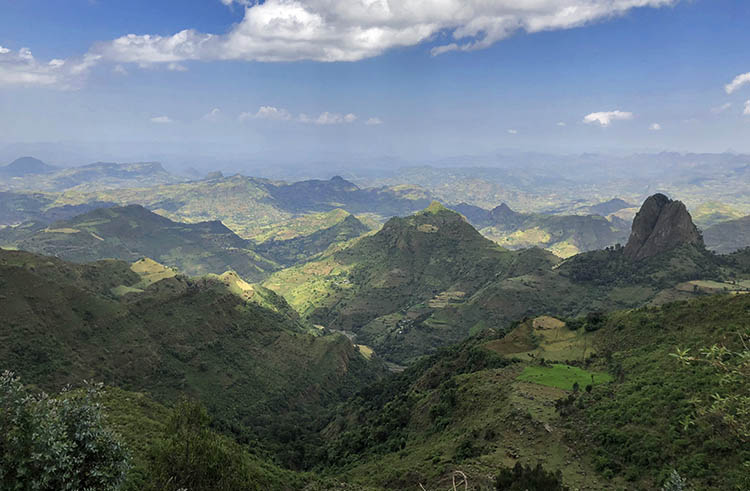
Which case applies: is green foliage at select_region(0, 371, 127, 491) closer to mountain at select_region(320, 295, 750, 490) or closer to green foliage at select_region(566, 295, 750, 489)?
green foliage at select_region(566, 295, 750, 489)

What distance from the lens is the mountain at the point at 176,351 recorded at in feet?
265

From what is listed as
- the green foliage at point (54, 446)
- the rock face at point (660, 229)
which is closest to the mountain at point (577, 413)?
the green foliage at point (54, 446)

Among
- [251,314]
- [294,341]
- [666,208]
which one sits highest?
[666,208]

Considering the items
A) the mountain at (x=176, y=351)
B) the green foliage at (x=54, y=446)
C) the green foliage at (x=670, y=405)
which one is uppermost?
the green foliage at (x=54, y=446)

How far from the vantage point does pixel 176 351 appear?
102 metres

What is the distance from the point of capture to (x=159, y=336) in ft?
341

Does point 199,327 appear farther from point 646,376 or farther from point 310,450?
point 646,376

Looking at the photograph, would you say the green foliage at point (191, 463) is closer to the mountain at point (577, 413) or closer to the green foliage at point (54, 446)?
the green foliage at point (54, 446)

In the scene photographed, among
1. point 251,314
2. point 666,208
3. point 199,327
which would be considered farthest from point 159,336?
point 666,208

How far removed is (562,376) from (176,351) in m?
88.8

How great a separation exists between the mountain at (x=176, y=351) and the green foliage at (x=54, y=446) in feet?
171

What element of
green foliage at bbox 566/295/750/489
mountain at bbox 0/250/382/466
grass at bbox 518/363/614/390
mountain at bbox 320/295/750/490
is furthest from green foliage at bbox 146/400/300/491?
grass at bbox 518/363/614/390

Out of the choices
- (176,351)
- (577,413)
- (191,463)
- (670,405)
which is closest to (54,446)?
(191,463)

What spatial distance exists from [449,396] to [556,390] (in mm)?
16309
